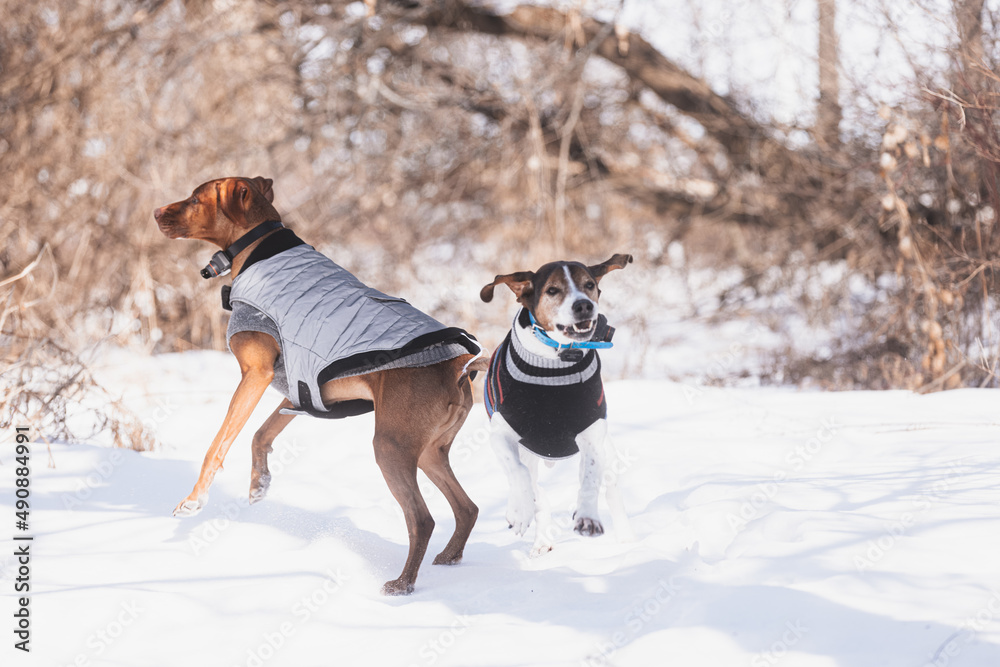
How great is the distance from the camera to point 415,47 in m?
10.6

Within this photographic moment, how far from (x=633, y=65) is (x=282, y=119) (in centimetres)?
421

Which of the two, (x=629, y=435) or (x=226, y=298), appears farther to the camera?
(x=629, y=435)

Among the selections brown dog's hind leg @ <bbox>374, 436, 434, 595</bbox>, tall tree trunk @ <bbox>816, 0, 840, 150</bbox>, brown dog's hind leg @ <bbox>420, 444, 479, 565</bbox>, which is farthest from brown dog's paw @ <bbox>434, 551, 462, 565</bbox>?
tall tree trunk @ <bbox>816, 0, 840, 150</bbox>

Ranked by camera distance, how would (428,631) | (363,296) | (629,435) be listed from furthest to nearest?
(629,435) < (363,296) < (428,631)

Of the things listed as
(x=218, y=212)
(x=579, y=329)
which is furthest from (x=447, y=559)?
(x=218, y=212)

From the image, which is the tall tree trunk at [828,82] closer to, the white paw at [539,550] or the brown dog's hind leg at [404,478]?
the white paw at [539,550]

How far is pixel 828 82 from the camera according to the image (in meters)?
9.05

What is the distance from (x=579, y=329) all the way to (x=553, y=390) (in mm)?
296

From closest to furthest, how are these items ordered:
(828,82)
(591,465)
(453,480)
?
(591,465), (453,480), (828,82)

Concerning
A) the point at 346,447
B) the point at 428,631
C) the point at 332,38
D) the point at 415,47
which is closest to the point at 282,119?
the point at 332,38

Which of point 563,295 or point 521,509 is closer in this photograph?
point 563,295

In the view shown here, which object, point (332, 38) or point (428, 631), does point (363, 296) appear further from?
point (332, 38)

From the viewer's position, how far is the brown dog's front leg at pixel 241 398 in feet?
12.2

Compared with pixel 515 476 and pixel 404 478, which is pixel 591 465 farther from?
pixel 404 478
